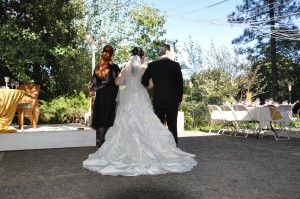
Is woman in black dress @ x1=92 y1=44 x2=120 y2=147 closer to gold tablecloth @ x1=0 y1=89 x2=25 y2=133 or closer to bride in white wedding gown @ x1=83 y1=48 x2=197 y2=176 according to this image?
bride in white wedding gown @ x1=83 y1=48 x2=197 y2=176

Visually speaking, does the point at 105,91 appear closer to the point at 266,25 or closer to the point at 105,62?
the point at 105,62

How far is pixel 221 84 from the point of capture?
14.3 m

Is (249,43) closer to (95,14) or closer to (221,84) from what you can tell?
(221,84)

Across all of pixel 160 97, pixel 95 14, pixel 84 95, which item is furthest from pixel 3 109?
pixel 95 14

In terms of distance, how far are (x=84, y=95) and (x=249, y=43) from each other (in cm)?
1424

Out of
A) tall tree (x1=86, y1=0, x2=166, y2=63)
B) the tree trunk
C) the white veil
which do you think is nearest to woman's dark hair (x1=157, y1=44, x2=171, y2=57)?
the white veil

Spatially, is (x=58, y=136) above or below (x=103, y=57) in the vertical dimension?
below

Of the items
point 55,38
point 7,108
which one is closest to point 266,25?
point 55,38

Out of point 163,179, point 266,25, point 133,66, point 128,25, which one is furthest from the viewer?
point 266,25

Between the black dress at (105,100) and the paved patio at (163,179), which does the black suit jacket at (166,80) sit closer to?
the black dress at (105,100)

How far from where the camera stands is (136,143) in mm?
4398

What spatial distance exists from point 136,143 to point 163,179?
850 millimetres

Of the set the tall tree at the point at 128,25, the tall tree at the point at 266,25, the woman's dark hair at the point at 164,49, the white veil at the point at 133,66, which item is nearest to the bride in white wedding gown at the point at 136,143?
the white veil at the point at 133,66

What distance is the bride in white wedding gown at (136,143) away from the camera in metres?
4.09
